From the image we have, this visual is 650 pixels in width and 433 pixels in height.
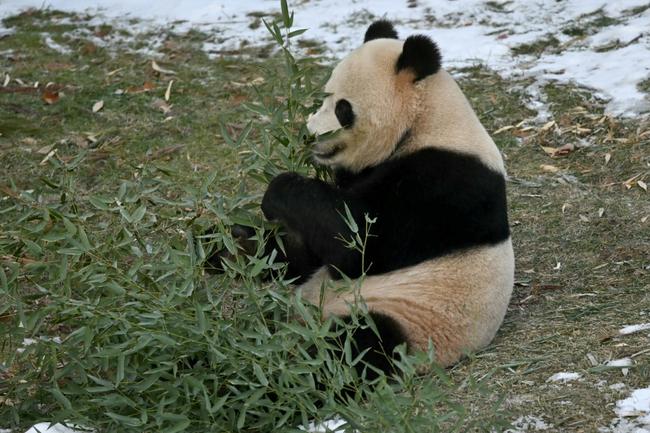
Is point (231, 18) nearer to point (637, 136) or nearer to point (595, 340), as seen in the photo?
point (637, 136)

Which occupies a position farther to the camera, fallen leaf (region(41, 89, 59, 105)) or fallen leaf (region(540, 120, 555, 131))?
fallen leaf (region(41, 89, 59, 105))

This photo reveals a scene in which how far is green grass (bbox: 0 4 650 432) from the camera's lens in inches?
131

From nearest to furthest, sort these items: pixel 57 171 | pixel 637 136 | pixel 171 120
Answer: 1. pixel 637 136
2. pixel 57 171
3. pixel 171 120

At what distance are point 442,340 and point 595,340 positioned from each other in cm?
64

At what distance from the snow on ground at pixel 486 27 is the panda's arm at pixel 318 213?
3.26 m

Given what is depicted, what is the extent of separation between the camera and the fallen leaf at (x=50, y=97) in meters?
7.66

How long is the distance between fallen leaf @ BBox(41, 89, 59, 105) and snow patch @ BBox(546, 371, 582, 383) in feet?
17.4

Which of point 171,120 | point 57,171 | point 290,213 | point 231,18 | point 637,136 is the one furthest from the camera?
point 231,18

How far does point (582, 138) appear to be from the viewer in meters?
6.50

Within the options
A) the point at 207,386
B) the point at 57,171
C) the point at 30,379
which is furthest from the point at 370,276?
the point at 57,171

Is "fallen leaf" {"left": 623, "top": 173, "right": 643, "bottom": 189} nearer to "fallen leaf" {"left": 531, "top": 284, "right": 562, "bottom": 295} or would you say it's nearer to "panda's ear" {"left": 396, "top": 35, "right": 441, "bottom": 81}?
"fallen leaf" {"left": 531, "top": 284, "right": 562, "bottom": 295}

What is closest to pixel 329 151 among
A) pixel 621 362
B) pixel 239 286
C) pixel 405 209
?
pixel 405 209

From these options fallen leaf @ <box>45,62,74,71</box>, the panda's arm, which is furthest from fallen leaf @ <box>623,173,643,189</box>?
fallen leaf @ <box>45,62,74,71</box>

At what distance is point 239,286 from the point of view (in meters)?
5.11
